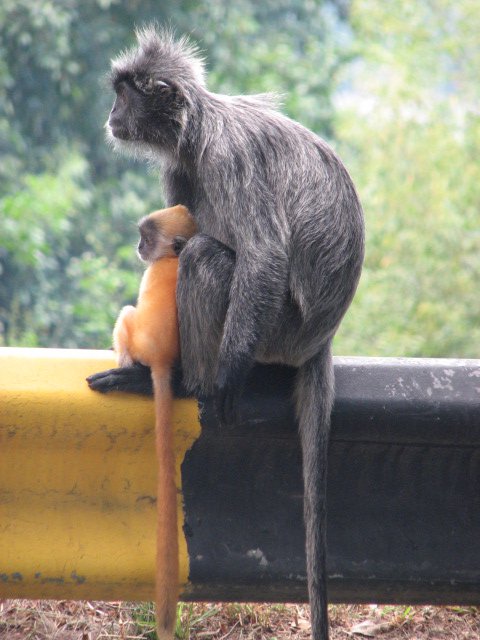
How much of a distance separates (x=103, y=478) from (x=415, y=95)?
8960 millimetres

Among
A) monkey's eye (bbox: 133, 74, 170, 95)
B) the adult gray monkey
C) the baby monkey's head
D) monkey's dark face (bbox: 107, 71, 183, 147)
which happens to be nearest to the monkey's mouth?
monkey's dark face (bbox: 107, 71, 183, 147)

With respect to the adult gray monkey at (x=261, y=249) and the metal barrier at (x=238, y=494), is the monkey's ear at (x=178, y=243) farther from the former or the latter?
the metal barrier at (x=238, y=494)

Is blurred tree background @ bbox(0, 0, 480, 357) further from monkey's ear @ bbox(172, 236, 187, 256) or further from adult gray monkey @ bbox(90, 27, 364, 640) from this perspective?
adult gray monkey @ bbox(90, 27, 364, 640)

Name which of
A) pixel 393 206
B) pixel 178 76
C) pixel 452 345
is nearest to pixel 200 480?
pixel 178 76

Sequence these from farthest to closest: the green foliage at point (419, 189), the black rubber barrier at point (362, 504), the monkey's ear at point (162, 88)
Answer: the green foliage at point (419, 189), the monkey's ear at point (162, 88), the black rubber barrier at point (362, 504)

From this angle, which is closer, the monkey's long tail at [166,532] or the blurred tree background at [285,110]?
the monkey's long tail at [166,532]

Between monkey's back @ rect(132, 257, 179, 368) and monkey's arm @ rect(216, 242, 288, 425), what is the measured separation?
0.19 meters

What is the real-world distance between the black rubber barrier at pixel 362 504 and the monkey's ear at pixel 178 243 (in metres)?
0.79

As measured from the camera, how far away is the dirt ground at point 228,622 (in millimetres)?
2451

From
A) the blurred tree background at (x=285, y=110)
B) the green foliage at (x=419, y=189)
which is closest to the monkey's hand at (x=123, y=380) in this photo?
the blurred tree background at (x=285, y=110)

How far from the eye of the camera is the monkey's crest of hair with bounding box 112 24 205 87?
124 inches

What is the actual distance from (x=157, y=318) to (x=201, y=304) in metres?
0.15

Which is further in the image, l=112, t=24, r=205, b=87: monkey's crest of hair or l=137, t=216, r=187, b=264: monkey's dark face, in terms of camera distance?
l=112, t=24, r=205, b=87: monkey's crest of hair

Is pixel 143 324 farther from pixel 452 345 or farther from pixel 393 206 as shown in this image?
pixel 393 206
